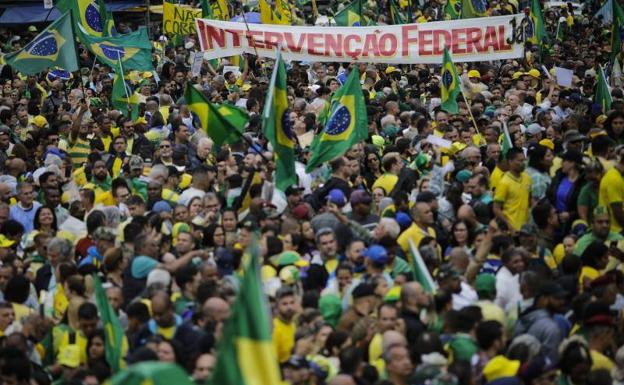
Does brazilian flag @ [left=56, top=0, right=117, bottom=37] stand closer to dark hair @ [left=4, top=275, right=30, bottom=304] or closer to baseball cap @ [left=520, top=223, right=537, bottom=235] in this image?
baseball cap @ [left=520, top=223, right=537, bottom=235]

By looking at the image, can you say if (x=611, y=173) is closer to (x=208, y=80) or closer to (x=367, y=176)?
(x=367, y=176)

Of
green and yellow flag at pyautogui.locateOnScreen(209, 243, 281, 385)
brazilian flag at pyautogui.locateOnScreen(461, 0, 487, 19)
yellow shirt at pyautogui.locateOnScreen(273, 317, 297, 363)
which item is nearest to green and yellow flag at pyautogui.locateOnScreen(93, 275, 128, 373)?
yellow shirt at pyautogui.locateOnScreen(273, 317, 297, 363)

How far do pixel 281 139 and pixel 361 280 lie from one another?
2822 mm

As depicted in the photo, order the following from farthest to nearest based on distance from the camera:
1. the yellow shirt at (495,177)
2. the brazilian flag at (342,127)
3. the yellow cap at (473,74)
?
the yellow cap at (473,74)
the brazilian flag at (342,127)
the yellow shirt at (495,177)

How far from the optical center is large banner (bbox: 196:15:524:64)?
19.6 m

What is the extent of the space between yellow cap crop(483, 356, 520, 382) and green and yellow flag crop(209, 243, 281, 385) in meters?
2.41

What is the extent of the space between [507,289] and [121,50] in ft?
35.7

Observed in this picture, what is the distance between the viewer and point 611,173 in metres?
11.6

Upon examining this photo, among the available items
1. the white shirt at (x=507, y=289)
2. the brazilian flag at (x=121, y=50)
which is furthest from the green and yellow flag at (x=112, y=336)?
the brazilian flag at (x=121, y=50)

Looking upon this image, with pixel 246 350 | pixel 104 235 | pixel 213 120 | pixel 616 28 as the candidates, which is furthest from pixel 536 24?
pixel 246 350

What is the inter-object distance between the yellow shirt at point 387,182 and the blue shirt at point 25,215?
122 inches

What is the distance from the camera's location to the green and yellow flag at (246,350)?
6.12 meters

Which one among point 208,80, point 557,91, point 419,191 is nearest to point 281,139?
point 419,191

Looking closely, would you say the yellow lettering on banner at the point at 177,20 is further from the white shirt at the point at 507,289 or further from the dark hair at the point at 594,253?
the white shirt at the point at 507,289
